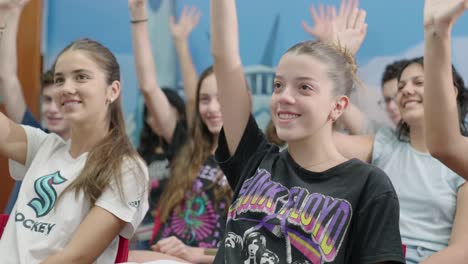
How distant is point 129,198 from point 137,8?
89 centimetres

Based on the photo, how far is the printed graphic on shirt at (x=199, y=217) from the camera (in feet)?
7.63

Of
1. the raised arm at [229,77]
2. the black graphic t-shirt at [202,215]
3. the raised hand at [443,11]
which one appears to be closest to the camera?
the raised hand at [443,11]

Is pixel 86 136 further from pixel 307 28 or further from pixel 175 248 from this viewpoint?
pixel 307 28

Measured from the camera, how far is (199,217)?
2359 millimetres

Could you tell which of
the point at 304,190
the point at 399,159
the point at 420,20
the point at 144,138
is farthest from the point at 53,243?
the point at 420,20

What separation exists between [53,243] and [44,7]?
69.5 inches

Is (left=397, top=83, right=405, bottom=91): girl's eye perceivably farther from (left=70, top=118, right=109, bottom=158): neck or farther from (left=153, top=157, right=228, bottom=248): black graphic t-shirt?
(left=70, top=118, right=109, bottom=158): neck

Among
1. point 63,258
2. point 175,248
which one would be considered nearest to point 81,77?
point 63,258

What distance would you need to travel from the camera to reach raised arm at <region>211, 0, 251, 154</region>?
5.08ft

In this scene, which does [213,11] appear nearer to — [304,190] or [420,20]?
[304,190]

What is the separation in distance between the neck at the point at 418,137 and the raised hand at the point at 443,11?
0.82 meters

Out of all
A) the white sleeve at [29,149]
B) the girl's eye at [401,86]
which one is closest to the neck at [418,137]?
the girl's eye at [401,86]

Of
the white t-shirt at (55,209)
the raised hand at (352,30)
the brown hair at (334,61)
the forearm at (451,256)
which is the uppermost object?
the raised hand at (352,30)

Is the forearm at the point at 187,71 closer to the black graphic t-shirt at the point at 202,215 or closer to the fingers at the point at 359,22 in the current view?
the black graphic t-shirt at the point at 202,215
